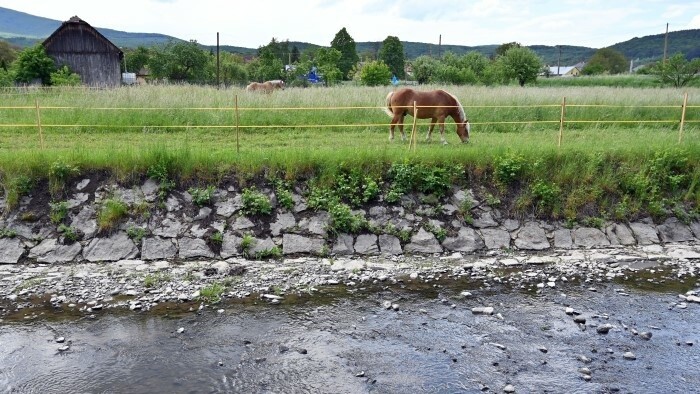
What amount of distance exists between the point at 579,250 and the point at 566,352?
16.1 ft

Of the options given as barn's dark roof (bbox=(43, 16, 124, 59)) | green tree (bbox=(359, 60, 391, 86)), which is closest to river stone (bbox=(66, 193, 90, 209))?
barn's dark roof (bbox=(43, 16, 124, 59))

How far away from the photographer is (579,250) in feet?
38.4

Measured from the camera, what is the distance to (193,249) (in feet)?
35.8

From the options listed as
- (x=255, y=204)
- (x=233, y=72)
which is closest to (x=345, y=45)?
(x=233, y=72)

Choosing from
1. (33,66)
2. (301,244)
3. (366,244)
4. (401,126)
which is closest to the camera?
(301,244)

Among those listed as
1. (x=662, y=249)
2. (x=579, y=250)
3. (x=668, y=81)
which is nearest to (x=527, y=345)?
(x=579, y=250)

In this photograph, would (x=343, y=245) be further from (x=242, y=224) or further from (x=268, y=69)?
(x=268, y=69)

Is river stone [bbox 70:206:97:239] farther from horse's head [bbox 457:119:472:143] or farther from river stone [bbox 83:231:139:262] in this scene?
horse's head [bbox 457:119:472:143]

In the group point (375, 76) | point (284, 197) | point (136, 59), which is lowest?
point (284, 197)

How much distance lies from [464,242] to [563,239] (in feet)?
7.51

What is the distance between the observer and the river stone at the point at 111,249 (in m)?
10.7

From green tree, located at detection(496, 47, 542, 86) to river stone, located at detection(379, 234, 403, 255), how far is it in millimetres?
37660

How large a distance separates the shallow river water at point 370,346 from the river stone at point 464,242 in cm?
218

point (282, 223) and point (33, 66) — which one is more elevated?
point (33, 66)
